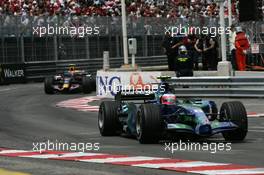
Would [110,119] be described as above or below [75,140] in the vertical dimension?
above

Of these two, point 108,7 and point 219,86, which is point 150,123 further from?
point 108,7

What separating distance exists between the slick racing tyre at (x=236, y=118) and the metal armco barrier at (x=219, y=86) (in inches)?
342

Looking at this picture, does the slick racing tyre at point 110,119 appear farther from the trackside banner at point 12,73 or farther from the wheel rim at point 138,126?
the trackside banner at point 12,73

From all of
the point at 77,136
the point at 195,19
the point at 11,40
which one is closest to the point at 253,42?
the point at 195,19

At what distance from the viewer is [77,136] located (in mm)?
13352

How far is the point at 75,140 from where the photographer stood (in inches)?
496

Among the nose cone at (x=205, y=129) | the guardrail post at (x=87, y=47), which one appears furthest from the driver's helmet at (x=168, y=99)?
the guardrail post at (x=87, y=47)

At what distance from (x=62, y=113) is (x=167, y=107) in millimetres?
7696

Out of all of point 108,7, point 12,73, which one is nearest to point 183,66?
point 12,73

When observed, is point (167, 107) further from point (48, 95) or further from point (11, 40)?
point (11, 40)

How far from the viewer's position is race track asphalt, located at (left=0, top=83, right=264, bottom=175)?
29.7 feet

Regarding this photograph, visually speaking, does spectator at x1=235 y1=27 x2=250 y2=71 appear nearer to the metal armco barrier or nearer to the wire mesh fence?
the metal armco barrier

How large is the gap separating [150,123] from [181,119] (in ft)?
2.12

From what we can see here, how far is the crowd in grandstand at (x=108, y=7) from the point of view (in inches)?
1441
